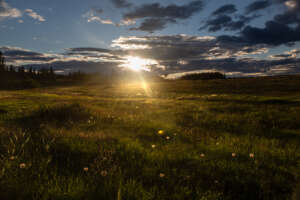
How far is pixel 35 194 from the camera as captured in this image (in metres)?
3.25

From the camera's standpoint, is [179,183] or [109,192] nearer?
[109,192]

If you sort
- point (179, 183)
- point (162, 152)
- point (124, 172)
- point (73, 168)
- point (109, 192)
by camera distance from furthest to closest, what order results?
point (162, 152) < point (73, 168) < point (124, 172) < point (179, 183) < point (109, 192)

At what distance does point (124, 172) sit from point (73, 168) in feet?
3.73

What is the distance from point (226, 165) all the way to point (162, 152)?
154 centimetres

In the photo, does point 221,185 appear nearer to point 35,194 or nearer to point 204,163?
point 204,163

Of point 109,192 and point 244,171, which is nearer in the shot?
point 109,192

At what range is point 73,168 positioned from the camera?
420cm

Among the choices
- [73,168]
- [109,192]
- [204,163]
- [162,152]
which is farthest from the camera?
[162,152]

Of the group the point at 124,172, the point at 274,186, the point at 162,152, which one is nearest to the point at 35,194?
the point at 124,172

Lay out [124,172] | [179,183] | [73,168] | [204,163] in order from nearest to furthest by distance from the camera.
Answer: [179,183] → [124,172] → [73,168] → [204,163]

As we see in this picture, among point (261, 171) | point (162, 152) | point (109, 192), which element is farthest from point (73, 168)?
point (261, 171)

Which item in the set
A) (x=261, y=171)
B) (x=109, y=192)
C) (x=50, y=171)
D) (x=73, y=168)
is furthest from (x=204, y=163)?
(x=50, y=171)

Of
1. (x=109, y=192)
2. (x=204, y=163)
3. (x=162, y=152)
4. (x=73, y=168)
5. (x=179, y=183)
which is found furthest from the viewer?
(x=162, y=152)

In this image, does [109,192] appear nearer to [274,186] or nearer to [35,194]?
[35,194]
